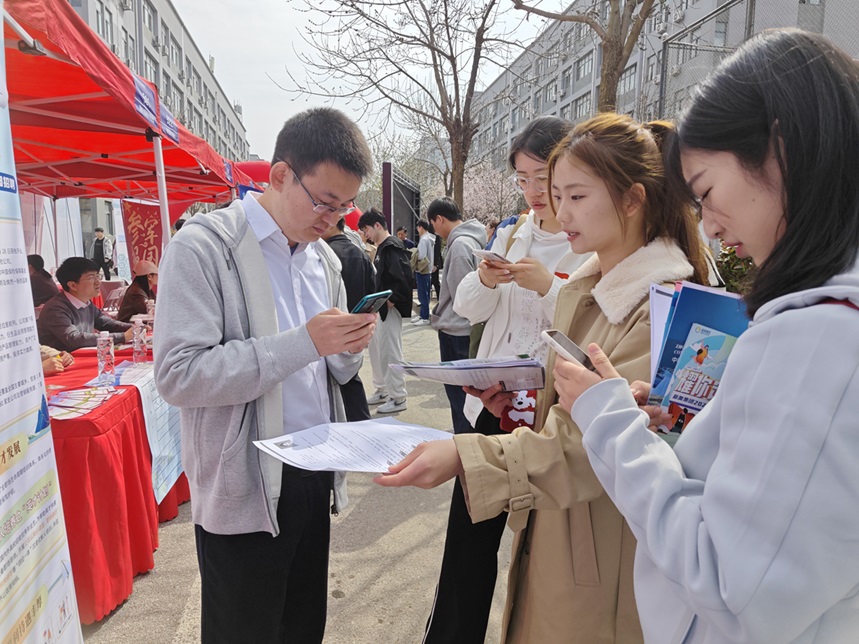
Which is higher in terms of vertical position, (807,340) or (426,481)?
(807,340)

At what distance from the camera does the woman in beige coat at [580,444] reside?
45.1 inches

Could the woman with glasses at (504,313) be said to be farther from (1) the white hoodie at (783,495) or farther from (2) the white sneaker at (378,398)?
(2) the white sneaker at (378,398)

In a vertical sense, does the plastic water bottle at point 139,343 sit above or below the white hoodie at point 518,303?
below

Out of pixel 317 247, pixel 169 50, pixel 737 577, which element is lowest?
pixel 737 577

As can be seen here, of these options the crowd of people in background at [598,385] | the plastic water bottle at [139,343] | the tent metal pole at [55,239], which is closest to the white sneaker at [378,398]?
the plastic water bottle at [139,343]

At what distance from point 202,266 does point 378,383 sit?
4847 millimetres

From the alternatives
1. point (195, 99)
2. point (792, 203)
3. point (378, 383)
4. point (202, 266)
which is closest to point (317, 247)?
point (202, 266)

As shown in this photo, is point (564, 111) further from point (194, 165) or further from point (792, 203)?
point (792, 203)

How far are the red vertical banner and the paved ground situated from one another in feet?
17.5

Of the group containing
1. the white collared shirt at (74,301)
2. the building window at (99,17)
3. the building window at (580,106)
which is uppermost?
the building window at (580,106)

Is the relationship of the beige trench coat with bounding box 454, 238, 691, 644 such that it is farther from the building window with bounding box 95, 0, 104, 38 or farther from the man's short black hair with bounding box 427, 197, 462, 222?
the building window with bounding box 95, 0, 104, 38

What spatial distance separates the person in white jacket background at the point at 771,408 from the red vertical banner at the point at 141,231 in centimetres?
809

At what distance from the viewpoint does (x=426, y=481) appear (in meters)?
1.18

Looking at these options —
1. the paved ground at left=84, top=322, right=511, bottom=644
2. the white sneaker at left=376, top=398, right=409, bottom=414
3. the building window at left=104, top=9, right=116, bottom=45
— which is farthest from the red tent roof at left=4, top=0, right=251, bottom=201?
the building window at left=104, top=9, right=116, bottom=45
